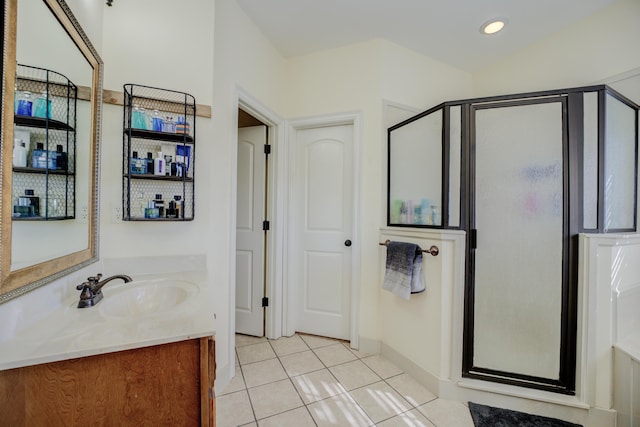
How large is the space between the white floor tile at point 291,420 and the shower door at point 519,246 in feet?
3.49

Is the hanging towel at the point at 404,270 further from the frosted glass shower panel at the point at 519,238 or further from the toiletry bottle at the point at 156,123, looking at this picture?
the toiletry bottle at the point at 156,123

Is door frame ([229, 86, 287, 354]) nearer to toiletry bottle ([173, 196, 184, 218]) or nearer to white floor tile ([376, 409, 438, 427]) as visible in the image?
toiletry bottle ([173, 196, 184, 218])

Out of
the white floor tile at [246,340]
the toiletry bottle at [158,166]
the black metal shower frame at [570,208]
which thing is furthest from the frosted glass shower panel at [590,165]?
the white floor tile at [246,340]

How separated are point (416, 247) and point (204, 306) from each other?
144cm

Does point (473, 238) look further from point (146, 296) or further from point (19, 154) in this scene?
point (19, 154)

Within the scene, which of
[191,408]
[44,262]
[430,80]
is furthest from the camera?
[430,80]

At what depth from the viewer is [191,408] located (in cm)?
76

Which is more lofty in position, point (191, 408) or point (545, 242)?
point (545, 242)

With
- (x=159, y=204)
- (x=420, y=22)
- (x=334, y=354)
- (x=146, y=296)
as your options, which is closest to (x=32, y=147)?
(x=159, y=204)

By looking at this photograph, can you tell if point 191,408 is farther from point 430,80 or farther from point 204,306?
point 430,80

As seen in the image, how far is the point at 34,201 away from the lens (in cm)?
88

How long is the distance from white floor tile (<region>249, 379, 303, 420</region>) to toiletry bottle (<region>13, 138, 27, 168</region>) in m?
1.62

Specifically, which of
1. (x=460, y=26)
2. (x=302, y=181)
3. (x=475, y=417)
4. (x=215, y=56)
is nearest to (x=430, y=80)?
(x=460, y=26)

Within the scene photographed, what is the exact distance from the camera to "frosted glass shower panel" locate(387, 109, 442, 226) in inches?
74.2
